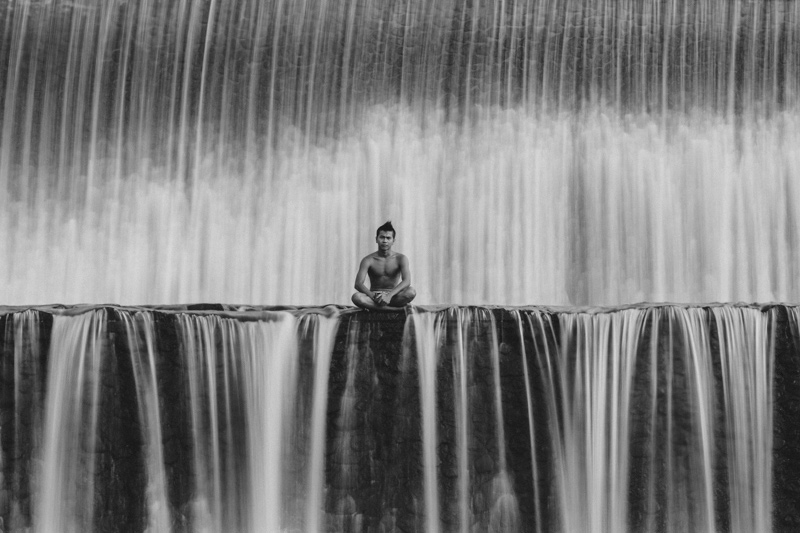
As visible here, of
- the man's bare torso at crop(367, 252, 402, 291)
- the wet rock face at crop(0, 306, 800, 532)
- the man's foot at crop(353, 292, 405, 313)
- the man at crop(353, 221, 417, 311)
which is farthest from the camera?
the man's bare torso at crop(367, 252, 402, 291)

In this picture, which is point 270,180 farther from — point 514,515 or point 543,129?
point 514,515

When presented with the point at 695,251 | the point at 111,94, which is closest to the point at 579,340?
the point at 695,251

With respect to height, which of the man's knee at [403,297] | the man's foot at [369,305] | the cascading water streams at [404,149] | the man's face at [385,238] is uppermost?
the cascading water streams at [404,149]

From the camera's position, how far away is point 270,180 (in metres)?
13.6

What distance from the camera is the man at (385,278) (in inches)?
384

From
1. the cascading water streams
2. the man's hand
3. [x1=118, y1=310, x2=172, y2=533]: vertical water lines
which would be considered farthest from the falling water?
[x1=118, y1=310, x2=172, y2=533]: vertical water lines

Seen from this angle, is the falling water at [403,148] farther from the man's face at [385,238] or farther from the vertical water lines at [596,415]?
the vertical water lines at [596,415]

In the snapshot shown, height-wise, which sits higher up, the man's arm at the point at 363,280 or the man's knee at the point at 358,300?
the man's arm at the point at 363,280

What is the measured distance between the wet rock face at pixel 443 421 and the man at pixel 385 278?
0.24 m

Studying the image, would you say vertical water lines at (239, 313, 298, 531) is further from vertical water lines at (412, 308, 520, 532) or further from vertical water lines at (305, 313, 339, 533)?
vertical water lines at (412, 308, 520, 532)

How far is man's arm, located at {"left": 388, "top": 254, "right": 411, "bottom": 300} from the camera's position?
393 inches

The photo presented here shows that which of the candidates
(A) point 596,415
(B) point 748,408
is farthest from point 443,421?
(B) point 748,408

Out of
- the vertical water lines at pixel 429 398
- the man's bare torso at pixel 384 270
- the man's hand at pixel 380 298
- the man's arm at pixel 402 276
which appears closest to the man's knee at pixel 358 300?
the man's hand at pixel 380 298

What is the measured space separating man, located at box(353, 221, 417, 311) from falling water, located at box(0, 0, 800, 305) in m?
2.64
